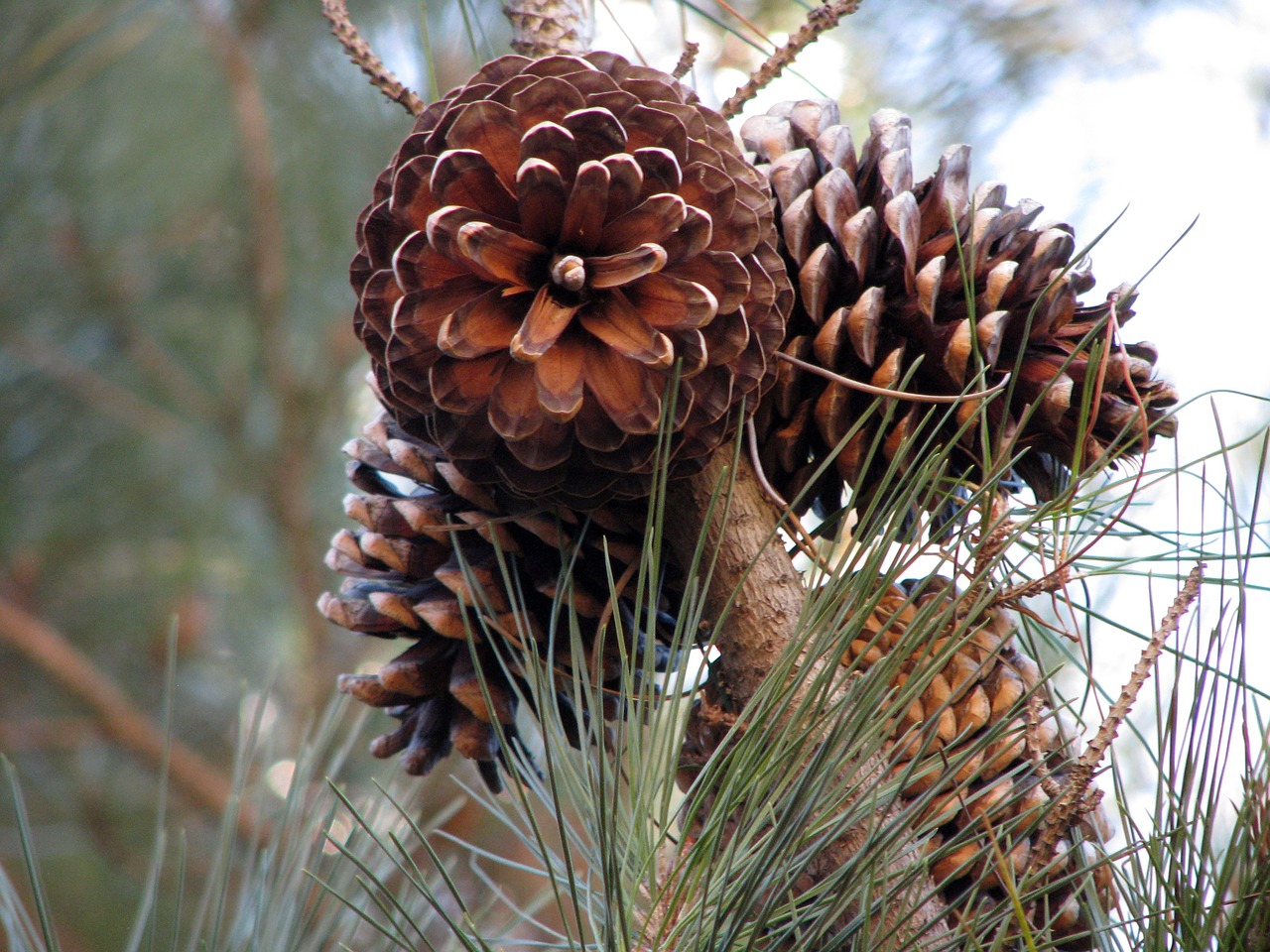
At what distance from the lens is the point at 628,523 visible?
389 millimetres

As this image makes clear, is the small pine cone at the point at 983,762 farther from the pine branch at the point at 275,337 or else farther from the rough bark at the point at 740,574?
the pine branch at the point at 275,337

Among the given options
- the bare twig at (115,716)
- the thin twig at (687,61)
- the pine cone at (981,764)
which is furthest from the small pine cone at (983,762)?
the bare twig at (115,716)

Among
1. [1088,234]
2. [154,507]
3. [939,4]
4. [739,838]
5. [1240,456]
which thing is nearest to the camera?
[739,838]

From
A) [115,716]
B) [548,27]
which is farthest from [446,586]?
[115,716]

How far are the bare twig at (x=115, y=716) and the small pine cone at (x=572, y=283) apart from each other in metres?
1.29

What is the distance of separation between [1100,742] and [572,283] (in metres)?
0.21

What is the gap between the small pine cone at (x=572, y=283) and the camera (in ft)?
1.08

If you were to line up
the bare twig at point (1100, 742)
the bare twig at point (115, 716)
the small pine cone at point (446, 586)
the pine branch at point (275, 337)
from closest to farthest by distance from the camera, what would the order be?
the bare twig at point (1100, 742) < the small pine cone at point (446, 586) < the bare twig at point (115, 716) < the pine branch at point (275, 337)

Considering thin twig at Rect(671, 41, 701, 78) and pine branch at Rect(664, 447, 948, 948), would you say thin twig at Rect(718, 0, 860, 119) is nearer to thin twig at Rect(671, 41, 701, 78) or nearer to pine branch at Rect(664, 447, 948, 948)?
thin twig at Rect(671, 41, 701, 78)

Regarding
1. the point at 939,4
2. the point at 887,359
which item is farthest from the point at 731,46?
the point at 887,359

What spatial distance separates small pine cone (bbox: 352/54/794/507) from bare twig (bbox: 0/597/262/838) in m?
1.29

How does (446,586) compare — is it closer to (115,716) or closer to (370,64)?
(370,64)

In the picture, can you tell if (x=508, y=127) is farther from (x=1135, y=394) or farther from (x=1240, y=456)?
(x=1240, y=456)

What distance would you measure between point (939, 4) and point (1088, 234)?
426mm
